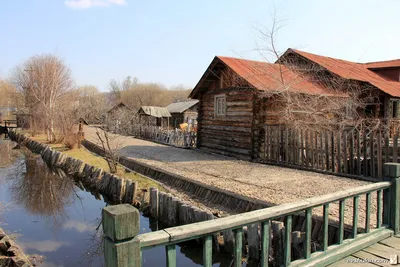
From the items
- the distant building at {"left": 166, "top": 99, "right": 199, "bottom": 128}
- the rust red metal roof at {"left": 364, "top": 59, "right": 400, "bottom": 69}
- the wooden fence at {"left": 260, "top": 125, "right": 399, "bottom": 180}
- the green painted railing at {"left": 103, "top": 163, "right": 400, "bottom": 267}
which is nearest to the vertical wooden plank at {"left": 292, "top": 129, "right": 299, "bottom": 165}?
the wooden fence at {"left": 260, "top": 125, "right": 399, "bottom": 180}

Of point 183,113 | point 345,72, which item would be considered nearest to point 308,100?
point 345,72

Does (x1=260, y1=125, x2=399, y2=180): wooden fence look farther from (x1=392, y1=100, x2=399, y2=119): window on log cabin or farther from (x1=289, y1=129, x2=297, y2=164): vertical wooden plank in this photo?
(x1=392, y1=100, x2=399, y2=119): window on log cabin

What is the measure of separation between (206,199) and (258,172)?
3.42m

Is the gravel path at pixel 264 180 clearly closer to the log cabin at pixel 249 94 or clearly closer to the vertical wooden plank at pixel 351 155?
the vertical wooden plank at pixel 351 155

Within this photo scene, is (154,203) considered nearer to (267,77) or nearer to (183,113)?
(267,77)

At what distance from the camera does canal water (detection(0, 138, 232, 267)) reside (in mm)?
7832

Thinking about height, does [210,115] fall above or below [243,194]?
above

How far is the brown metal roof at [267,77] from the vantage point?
1555cm

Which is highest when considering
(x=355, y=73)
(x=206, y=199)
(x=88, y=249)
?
(x=355, y=73)

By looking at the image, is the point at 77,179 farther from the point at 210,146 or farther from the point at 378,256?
the point at 378,256

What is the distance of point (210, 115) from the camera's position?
63.9 ft

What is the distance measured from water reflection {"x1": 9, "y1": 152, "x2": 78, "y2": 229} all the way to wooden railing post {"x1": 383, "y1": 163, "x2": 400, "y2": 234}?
9.29 meters

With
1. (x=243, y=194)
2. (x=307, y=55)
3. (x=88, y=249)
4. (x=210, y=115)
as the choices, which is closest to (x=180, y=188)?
(x=243, y=194)

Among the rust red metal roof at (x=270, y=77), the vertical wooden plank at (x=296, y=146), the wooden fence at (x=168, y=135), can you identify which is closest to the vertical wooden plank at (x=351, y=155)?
the vertical wooden plank at (x=296, y=146)
